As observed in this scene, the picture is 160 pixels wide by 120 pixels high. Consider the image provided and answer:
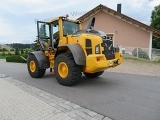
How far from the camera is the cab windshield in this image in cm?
854

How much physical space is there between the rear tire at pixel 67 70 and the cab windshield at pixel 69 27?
1201mm

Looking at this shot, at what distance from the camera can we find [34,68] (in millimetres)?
9680

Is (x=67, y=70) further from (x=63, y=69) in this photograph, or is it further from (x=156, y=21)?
(x=156, y=21)

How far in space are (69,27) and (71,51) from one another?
5.86 feet

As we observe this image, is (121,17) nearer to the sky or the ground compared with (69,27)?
nearer to the sky

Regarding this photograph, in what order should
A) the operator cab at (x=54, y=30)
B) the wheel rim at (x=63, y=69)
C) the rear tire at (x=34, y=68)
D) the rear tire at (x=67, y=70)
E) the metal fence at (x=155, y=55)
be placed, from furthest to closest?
the metal fence at (x=155, y=55) → the rear tire at (x=34, y=68) → the operator cab at (x=54, y=30) → the wheel rim at (x=63, y=69) → the rear tire at (x=67, y=70)

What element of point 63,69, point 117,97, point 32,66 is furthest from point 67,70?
point 32,66

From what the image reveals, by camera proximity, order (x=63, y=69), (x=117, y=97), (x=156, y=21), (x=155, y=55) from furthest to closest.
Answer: (x=156, y=21) < (x=155, y=55) < (x=63, y=69) < (x=117, y=97)

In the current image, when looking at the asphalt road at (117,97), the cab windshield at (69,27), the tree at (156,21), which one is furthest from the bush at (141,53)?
the tree at (156,21)

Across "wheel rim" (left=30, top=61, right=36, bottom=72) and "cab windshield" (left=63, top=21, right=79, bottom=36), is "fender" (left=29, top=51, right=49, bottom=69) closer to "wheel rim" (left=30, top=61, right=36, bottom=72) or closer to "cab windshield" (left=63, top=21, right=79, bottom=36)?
"wheel rim" (left=30, top=61, right=36, bottom=72)

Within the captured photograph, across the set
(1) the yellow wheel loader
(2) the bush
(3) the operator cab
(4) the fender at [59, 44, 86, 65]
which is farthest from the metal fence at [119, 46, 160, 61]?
(4) the fender at [59, 44, 86, 65]

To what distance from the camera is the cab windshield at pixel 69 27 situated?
8538 mm

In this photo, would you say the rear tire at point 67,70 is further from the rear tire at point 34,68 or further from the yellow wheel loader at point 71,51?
the rear tire at point 34,68

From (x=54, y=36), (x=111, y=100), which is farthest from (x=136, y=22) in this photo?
(x=111, y=100)
